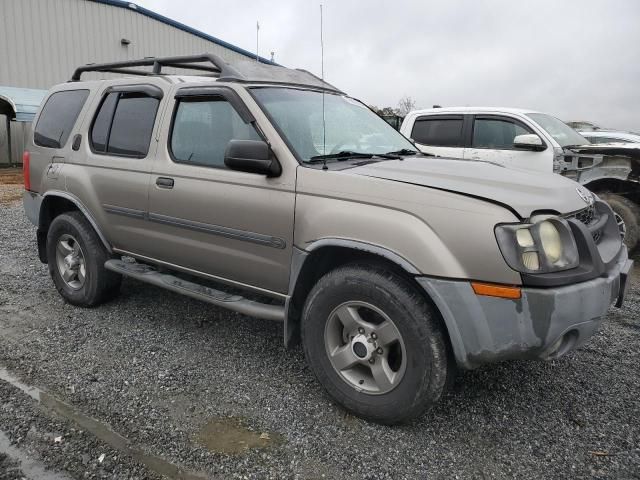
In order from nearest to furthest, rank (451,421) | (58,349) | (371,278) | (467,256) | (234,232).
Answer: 1. (467,256)
2. (371,278)
3. (451,421)
4. (234,232)
5. (58,349)

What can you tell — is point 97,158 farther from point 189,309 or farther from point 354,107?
point 354,107

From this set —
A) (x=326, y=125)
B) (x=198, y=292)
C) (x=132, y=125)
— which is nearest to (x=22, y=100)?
(x=132, y=125)

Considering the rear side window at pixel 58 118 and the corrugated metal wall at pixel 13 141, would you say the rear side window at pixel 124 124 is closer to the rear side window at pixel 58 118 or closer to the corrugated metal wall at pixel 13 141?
the rear side window at pixel 58 118

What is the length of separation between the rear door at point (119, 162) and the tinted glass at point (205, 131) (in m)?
0.25

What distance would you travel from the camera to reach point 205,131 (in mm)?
3498

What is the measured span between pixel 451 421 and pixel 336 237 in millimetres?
1224

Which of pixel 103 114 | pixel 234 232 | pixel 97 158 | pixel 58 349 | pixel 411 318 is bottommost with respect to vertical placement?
pixel 58 349

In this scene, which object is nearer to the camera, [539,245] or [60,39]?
[539,245]

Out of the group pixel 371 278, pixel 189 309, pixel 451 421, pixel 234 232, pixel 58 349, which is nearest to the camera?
pixel 371 278

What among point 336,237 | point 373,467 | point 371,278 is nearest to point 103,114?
point 336,237

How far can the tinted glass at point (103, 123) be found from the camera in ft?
13.6

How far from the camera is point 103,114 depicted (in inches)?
166

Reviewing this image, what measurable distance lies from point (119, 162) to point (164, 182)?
609 mm

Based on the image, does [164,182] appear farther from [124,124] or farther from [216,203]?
[124,124]
